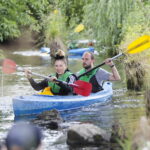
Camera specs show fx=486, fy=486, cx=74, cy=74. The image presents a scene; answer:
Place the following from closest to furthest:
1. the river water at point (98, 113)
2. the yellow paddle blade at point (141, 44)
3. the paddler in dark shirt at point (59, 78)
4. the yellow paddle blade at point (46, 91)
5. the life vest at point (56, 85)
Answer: the river water at point (98, 113), the yellow paddle blade at point (141, 44), the paddler in dark shirt at point (59, 78), the life vest at point (56, 85), the yellow paddle blade at point (46, 91)

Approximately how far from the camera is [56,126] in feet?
23.3

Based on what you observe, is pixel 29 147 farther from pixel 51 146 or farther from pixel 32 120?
pixel 32 120

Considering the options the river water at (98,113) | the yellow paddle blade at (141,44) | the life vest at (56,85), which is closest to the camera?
the river water at (98,113)

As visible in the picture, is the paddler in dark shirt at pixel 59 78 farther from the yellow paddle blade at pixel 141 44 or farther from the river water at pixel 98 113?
the yellow paddle blade at pixel 141 44

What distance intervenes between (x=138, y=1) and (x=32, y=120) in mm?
8787

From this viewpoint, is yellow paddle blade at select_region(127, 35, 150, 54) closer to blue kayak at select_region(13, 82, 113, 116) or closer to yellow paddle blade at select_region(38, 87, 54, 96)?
blue kayak at select_region(13, 82, 113, 116)

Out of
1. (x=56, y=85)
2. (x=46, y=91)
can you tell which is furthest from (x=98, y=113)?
(x=46, y=91)

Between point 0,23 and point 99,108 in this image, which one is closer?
point 99,108

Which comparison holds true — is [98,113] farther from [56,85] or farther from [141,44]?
[141,44]

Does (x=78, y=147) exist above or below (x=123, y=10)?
below

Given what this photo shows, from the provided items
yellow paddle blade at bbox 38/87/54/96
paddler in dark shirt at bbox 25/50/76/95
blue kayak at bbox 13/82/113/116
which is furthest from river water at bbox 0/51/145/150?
yellow paddle blade at bbox 38/87/54/96

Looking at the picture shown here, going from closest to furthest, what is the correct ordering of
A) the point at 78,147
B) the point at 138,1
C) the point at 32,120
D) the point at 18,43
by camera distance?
the point at 78,147, the point at 32,120, the point at 138,1, the point at 18,43

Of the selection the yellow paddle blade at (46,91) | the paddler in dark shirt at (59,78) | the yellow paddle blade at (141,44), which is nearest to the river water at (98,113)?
the paddler in dark shirt at (59,78)

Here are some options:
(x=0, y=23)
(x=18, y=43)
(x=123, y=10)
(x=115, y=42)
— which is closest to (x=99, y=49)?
(x=115, y=42)
